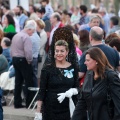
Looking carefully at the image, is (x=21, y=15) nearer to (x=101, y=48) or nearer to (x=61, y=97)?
(x=101, y=48)

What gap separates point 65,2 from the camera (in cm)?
5600

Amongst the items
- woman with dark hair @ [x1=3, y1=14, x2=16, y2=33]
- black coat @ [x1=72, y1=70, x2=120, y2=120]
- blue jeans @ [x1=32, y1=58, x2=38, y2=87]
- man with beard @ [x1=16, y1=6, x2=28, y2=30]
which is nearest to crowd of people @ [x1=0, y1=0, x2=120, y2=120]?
black coat @ [x1=72, y1=70, x2=120, y2=120]

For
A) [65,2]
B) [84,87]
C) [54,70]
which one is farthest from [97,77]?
[65,2]

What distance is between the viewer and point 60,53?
1020 cm

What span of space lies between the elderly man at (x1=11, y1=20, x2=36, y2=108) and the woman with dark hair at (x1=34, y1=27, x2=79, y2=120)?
4.42 m

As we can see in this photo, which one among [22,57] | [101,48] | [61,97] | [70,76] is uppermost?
[101,48]

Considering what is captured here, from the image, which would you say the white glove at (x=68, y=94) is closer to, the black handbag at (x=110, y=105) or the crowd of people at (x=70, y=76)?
the crowd of people at (x=70, y=76)

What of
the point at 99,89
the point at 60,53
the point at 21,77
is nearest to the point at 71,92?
the point at 60,53

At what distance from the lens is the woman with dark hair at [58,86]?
10.1m

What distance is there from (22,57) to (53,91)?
4.87 m

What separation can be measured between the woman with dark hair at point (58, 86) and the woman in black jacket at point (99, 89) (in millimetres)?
1204

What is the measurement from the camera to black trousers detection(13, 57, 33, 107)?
1491 cm

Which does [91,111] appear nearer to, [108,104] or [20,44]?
[108,104]

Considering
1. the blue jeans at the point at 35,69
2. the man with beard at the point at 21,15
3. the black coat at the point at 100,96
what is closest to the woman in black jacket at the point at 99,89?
the black coat at the point at 100,96
